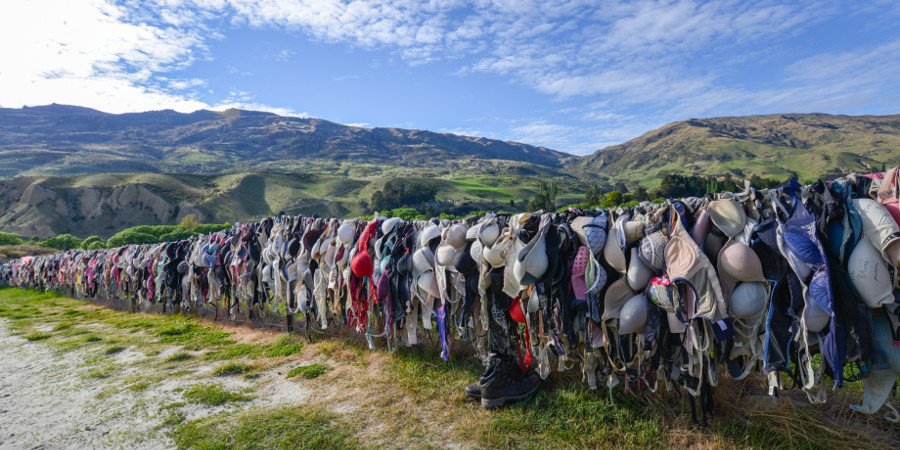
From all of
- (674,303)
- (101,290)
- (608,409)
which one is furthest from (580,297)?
(101,290)

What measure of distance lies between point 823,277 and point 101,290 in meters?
21.2

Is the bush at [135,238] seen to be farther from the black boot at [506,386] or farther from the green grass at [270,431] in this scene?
the black boot at [506,386]

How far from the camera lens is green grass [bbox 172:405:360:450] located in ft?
13.4

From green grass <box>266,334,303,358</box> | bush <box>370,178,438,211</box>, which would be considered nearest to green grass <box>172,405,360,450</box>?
green grass <box>266,334,303,358</box>

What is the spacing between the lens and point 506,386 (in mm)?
4465

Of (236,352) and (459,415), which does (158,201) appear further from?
(459,415)

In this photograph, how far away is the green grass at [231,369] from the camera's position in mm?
6367

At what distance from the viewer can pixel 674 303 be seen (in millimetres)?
3605

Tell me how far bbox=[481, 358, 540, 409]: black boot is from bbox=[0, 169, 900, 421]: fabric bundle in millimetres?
192

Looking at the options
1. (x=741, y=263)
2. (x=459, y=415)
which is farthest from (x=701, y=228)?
(x=459, y=415)

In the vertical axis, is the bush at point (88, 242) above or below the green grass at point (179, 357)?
below

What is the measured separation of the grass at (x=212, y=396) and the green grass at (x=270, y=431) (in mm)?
446

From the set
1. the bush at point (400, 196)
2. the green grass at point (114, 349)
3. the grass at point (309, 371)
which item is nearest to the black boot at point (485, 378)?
the grass at point (309, 371)

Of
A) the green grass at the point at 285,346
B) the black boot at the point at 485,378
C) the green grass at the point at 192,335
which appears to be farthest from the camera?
the green grass at the point at 192,335
